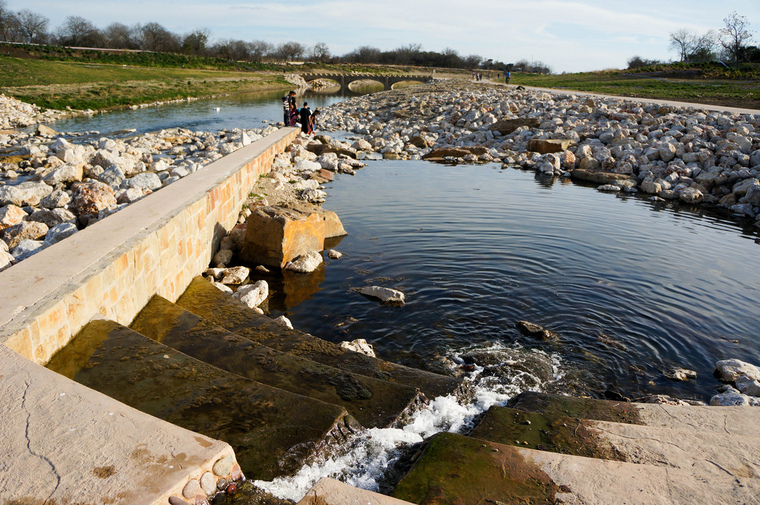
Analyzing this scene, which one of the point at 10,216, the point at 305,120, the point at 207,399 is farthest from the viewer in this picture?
the point at 305,120

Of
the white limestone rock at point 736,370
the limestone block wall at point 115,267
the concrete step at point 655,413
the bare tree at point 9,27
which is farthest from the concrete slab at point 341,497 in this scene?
the bare tree at point 9,27

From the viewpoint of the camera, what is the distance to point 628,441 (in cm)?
300

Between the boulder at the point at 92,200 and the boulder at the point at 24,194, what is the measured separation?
120cm

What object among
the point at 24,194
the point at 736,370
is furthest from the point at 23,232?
the point at 736,370

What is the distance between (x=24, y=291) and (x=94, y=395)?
132 centimetres

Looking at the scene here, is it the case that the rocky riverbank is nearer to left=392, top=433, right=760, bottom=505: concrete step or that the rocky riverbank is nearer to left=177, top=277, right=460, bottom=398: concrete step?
left=177, top=277, right=460, bottom=398: concrete step

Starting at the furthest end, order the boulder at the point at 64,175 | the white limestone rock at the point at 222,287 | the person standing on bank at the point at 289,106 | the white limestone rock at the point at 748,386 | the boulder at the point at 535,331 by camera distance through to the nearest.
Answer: the person standing on bank at the point at 289,106
the boulder at the point at 64,175
the white limestone rock at the point at 222,287
the boulder at the point at 535,331
the white limestone rock at the point at 748,386

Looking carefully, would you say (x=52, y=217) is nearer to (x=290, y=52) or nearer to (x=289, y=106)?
(x=289, y=106)

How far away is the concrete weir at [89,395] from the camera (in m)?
2.18

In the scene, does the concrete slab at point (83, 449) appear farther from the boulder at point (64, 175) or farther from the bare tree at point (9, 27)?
the bare tree at point (9, 27)

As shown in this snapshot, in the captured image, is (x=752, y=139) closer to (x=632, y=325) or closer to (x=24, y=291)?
(x=632, y=325)

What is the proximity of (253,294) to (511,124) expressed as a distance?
18245 millimetres

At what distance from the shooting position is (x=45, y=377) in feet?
9.25

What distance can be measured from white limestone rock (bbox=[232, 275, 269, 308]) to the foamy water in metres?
2.47
